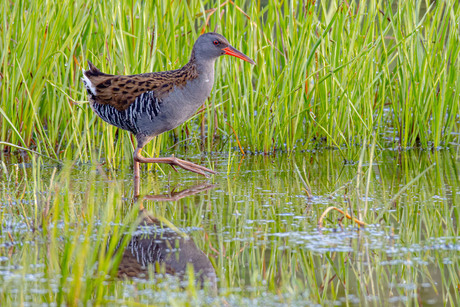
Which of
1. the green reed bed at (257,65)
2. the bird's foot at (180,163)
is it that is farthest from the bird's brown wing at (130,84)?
the bird's foot at (180,163)

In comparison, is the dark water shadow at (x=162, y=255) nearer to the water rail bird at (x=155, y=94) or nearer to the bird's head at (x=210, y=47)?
the water rail bird at (x=155, y=94)

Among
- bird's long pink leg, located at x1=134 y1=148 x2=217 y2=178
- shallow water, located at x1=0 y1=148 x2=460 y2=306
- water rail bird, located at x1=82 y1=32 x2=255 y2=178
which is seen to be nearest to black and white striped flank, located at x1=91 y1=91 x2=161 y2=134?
water rail bird, located at x1=82 y1=32 x2=255 y2=178

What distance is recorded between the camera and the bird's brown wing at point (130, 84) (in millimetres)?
4887

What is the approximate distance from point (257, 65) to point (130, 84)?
4.04 feet

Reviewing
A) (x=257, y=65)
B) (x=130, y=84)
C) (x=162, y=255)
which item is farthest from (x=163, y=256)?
(x=257, y=65)

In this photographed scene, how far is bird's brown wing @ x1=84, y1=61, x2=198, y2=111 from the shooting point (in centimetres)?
489

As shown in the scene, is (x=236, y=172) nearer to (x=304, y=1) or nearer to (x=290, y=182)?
(x=290, y=182)

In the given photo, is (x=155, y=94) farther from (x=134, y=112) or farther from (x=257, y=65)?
(x=257, y=65)

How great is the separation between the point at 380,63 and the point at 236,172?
67.0 inches

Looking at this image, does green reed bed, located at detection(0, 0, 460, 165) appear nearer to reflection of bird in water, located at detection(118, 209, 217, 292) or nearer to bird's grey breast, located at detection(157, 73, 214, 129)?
bird's grey breast, located at detection(157, 73, 214, 129)

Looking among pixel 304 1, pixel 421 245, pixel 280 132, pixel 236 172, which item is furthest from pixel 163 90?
pixel 421 245

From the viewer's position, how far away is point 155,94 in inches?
191

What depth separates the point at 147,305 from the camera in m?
2.64

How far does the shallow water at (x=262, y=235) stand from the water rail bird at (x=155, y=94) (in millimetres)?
402
